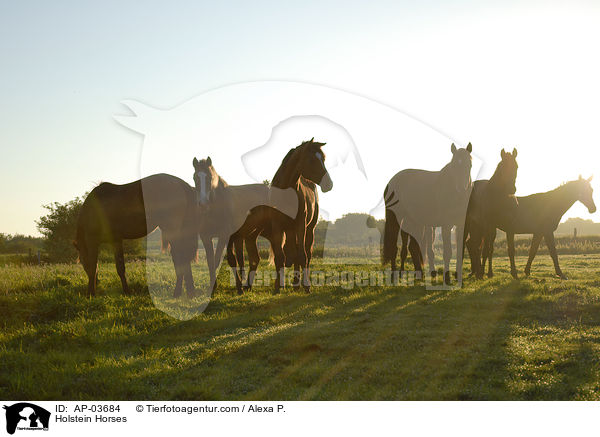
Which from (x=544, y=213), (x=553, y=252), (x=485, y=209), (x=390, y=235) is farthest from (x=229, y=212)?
(x=544, y=213)

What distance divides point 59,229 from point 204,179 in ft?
75.7

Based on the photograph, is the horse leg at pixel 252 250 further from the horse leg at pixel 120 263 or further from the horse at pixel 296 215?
the horse leg at pixel 120 263

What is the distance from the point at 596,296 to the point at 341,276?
691cm

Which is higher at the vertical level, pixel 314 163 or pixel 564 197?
pixel 314 163

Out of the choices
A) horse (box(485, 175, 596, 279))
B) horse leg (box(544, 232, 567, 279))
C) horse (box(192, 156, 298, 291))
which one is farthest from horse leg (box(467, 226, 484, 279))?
horse (box(192, 156, 298, 291))

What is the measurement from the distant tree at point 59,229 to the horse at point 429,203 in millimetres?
21556

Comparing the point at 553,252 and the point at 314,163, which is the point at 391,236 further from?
the point at 553,252

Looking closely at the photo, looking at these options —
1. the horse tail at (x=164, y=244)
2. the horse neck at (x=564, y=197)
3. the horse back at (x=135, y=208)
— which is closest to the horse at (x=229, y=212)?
the horse back at (x=135, y=208)

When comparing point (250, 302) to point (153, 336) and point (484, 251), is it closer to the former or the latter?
point (153, 336)

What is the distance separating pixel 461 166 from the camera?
35.4ft

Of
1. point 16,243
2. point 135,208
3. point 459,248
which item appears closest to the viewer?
point 135,208

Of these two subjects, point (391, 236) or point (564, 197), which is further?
point (391, 236)

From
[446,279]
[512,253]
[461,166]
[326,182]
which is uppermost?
[461,166]

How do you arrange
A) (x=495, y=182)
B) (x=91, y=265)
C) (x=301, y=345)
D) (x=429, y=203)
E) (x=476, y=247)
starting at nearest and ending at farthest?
(x=301, y=345) < (x=91, y=265) < (x=429, y=203) < (x=495, y=182) < (x=476, y=247)
